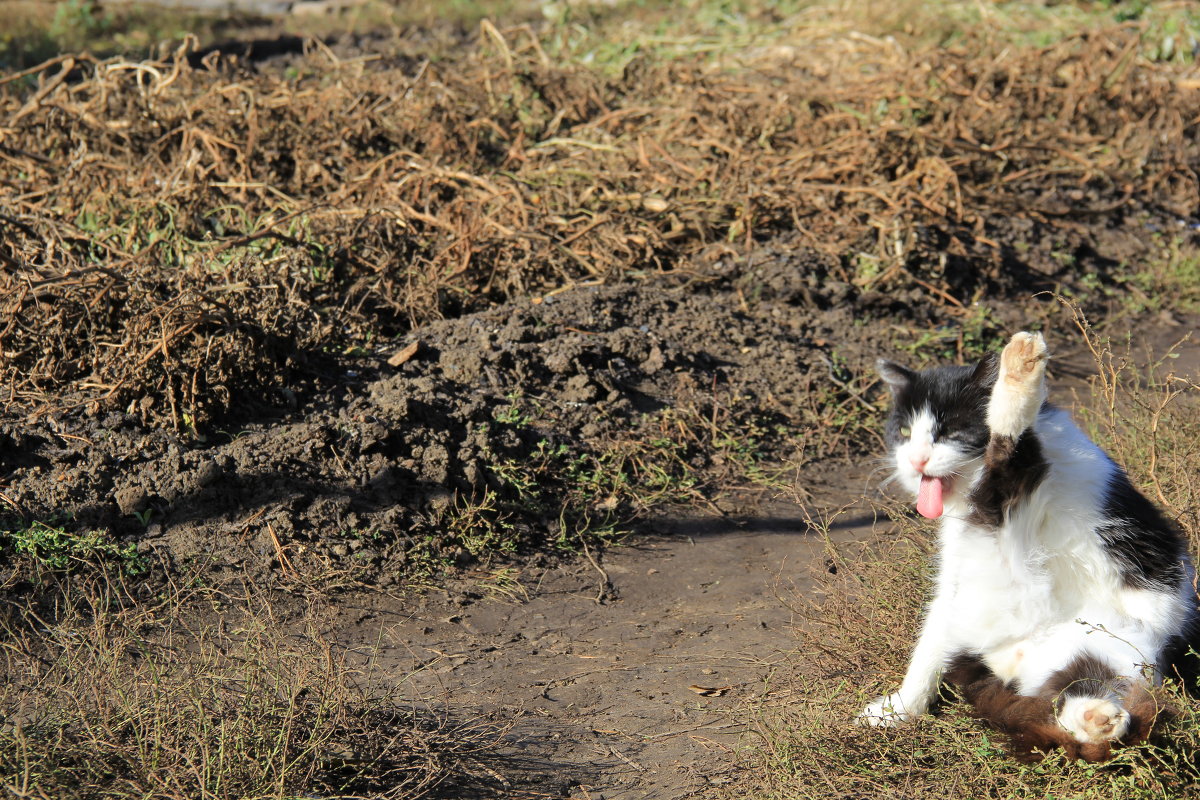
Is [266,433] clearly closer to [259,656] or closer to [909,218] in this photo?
[259,656]

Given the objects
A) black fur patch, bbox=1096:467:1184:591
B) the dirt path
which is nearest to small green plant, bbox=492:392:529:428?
the dirt path

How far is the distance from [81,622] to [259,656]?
4.10 ft

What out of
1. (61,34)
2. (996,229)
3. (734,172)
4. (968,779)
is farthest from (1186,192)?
(61,34)

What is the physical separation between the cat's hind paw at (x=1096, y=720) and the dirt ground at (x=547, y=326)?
89 centimetres

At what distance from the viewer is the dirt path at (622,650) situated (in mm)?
3039

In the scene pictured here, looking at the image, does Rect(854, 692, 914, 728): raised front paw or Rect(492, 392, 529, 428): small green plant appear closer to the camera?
Rect(854, 692, 914, 728): raised front paw

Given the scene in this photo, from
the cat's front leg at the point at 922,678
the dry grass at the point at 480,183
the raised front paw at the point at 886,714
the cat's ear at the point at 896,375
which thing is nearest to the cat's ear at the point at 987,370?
the cat's ear at the point at 896,375

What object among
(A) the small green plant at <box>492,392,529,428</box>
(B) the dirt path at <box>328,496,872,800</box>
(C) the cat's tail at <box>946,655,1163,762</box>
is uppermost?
(C) the cat's tail at <box>946,655,1163,762</box>

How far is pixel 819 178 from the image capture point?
6.55m

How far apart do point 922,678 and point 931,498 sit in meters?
0.50

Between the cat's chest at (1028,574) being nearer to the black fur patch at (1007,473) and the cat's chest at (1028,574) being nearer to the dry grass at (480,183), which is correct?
the black fur patch at (1007,473)

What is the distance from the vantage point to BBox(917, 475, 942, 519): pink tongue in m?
2.87

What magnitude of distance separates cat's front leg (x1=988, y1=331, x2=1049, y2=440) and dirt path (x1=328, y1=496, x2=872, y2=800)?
1.14 m

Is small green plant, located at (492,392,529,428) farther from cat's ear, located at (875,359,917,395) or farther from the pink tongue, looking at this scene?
the pink tongue
